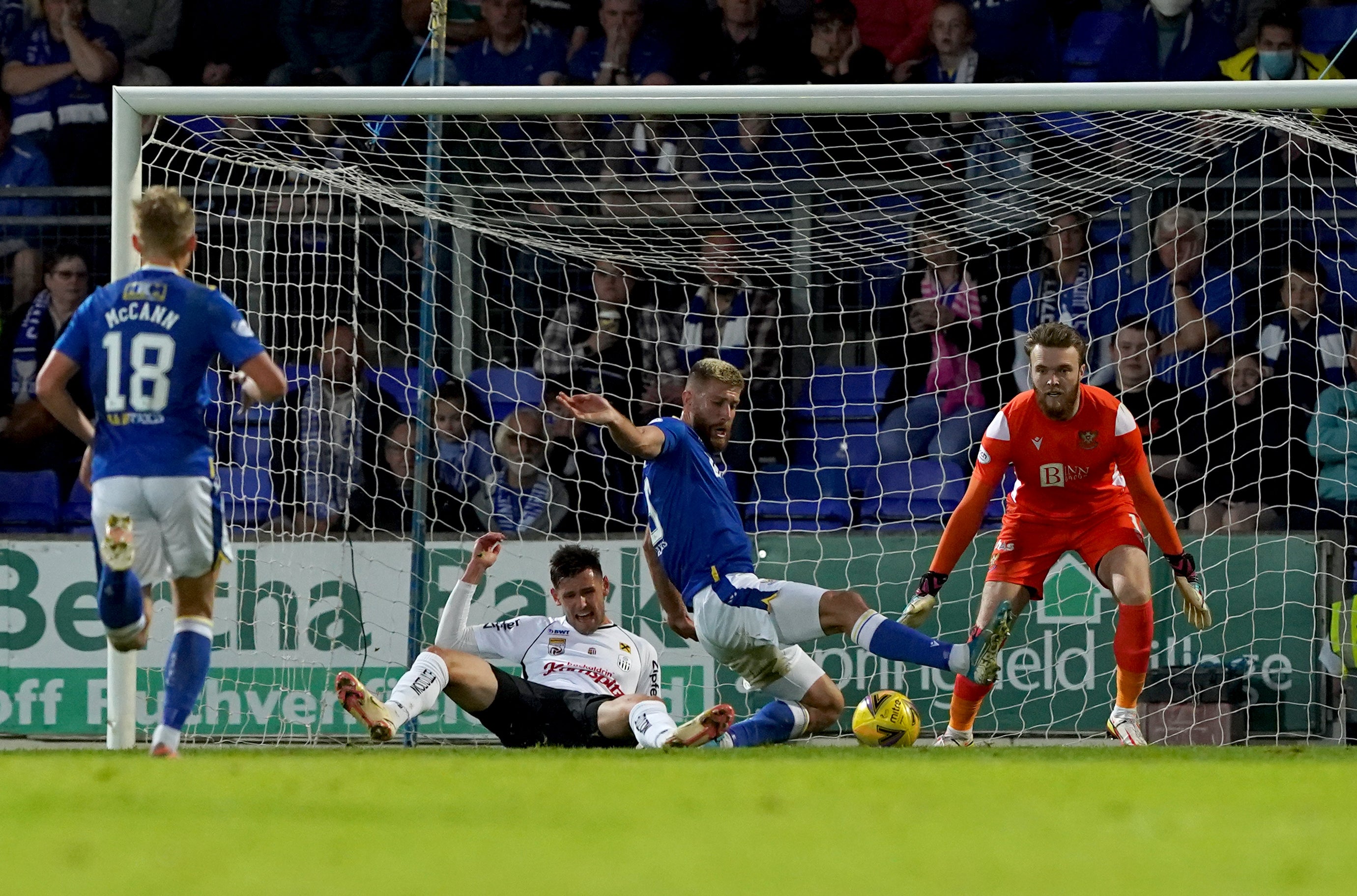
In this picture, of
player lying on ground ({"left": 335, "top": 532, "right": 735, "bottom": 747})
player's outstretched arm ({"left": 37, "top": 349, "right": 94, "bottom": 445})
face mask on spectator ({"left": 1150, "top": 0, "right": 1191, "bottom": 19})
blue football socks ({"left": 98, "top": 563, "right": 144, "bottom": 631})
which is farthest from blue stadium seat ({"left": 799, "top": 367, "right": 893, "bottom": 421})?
blue football socks ({"left": 98, "top": 563, "right": 144, "bottom": 631})

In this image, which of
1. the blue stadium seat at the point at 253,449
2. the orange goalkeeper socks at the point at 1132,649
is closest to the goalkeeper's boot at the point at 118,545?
the blue stadium seat at the point at 253,449

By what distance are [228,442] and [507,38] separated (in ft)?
13.1

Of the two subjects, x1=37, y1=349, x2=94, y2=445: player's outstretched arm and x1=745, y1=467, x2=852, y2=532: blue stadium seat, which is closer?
x1=37, y1=349, x2=94, y2=445: player's outstretched arm

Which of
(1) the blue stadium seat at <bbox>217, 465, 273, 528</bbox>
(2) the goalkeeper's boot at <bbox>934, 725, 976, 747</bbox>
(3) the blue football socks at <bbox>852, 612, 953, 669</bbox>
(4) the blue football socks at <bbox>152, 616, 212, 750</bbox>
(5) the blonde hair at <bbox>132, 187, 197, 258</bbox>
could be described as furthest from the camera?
(1) the blue stadium seat at <bbox>217, 465, 273, 528</bbox>

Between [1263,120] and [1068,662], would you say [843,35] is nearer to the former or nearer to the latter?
[1263,120]

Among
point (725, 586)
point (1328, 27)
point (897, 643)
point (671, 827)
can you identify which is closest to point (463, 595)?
point (725, 586)

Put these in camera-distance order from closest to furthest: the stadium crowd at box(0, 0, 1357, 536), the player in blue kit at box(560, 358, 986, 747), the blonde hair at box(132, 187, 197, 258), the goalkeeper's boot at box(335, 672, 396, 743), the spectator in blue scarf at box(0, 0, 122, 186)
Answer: the blonde hair at box(132, 187, 197, 258) → the player in blue kit at box(560, 358, 986, 747) → the goalkeeper's boot at box(335, 672, 396, 743) → the stadium crowd at box(0, 0, 1357, 536) → the spectator in blue scarf at box(0, 0, 122, 186)

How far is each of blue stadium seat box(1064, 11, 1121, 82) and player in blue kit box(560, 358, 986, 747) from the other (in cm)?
576

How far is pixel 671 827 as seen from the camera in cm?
377

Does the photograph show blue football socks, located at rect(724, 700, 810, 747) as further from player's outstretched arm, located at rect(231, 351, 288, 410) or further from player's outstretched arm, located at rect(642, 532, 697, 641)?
player's outstretched arm, located at rect(231, 351, 288, 410)

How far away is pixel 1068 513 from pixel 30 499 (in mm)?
6139

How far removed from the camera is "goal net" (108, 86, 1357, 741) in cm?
916

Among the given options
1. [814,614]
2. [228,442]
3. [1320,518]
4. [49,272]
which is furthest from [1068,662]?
[49,272]

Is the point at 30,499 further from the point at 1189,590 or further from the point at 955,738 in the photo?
the point at 1189,590
